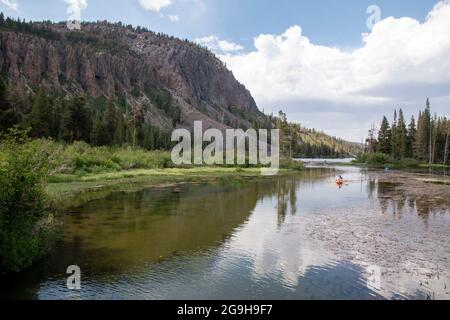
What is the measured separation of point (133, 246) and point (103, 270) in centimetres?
335

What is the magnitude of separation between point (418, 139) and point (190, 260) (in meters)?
109

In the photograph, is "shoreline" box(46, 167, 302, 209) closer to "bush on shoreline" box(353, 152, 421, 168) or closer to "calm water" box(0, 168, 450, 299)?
"calm water" box(0, 168, 450, 299)

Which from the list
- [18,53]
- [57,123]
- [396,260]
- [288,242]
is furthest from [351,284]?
[18,53]

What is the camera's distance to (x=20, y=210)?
13188mm

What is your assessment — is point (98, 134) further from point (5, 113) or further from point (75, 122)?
point (5, 113)

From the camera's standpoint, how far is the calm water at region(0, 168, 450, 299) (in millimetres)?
11656

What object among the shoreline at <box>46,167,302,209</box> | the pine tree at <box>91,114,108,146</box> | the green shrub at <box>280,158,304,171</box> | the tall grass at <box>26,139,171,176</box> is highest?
the pine tree at <box>91,114,108,146</box>

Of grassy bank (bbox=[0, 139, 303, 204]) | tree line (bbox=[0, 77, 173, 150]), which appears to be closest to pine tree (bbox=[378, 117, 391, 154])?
grassy bank (bbox=[0, 139, 303, 204])

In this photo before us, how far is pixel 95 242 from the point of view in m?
17.2

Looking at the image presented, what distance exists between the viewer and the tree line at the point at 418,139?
A: 4301 inches

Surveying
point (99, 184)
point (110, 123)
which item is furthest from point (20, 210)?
point (110, 123)

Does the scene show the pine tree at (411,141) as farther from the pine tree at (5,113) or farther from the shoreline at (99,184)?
the pine tree at (5,113)

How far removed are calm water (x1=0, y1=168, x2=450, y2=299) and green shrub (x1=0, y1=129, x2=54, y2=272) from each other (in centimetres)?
62

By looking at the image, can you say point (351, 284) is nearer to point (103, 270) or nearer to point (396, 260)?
point (396, 260)
